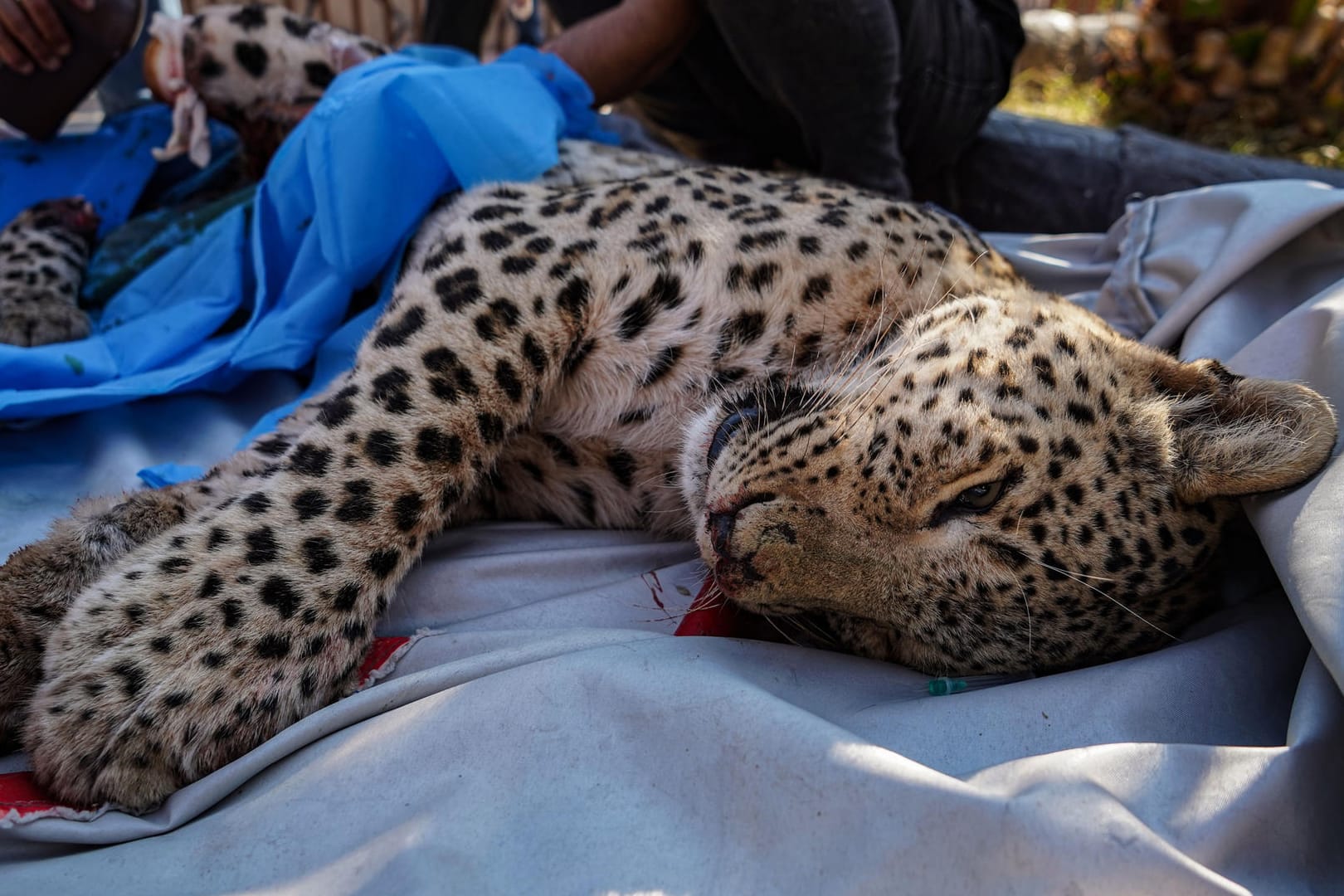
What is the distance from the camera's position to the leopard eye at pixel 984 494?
6.60 ft

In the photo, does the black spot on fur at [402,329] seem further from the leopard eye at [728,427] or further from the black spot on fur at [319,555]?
the leopard eye at [728,427]

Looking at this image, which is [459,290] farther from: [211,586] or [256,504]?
[211,586]

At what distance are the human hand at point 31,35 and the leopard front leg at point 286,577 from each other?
2743 millimetres

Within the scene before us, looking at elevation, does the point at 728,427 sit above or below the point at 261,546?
above

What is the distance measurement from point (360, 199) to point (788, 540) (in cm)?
213

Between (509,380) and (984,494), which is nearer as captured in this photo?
(984,494)

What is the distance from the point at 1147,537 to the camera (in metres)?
2.03

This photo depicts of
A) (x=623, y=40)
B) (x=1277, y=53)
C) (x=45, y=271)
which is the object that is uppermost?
(x=623, y=40)

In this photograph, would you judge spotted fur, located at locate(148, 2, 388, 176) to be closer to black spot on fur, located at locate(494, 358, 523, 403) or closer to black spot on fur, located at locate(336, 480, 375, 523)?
black spot on fur, located at locate(494, 358, 523, 403)

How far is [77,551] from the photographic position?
7.72ft

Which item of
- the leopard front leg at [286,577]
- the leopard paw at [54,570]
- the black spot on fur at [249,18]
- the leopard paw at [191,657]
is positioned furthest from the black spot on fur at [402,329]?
the black spot on fur at [249,18]

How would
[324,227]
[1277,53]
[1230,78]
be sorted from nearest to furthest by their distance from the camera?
[324,227]
[1277,53]
[1230,78]

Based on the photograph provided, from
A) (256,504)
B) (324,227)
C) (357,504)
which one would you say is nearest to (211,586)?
(256,504)

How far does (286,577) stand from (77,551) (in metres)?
0.70
